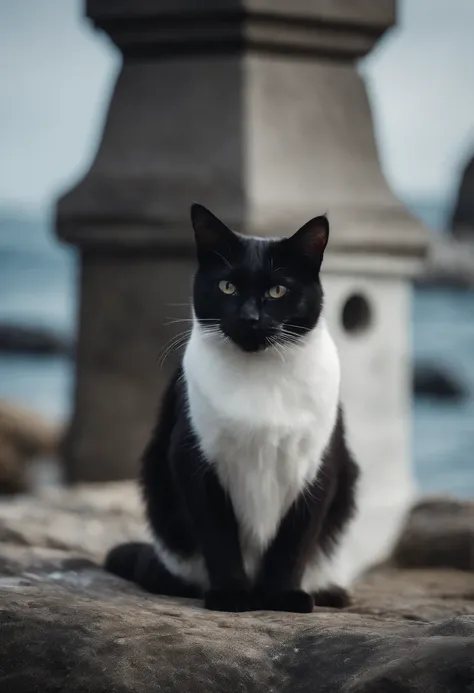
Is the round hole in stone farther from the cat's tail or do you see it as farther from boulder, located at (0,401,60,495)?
boulder, located at (0,401,60,495)

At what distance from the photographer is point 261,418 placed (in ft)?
9.02

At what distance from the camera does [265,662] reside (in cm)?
227

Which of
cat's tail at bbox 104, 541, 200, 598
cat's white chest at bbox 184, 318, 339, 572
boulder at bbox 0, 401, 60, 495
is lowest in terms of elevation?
cat's tail at bbox 104, 541, 200, 598

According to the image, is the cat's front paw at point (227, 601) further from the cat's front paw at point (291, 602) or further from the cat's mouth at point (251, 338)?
the cat's mouth at point (251, 338)

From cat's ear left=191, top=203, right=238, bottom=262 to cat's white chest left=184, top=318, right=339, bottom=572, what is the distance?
22 cm

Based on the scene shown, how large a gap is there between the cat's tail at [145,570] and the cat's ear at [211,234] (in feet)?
2.92

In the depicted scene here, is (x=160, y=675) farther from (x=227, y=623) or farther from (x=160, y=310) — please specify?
(x=160, y=310)

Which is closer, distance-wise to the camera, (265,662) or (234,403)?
(265,662)

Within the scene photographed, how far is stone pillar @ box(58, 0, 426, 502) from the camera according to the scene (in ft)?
18.7

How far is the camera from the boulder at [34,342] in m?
18.5

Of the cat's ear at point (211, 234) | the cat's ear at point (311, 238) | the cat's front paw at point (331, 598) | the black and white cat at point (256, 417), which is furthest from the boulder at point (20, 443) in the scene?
the cat's ear at point (311, 238)

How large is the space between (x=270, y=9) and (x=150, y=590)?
3.33 m

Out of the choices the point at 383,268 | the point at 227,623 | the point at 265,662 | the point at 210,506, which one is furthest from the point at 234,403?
the point at 383,268

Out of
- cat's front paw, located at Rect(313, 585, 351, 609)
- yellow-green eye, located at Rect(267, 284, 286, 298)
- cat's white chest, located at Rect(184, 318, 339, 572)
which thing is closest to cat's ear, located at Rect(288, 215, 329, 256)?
yellow-green eye, located at Rect(267, 284, 286, 298)
